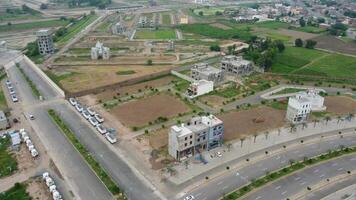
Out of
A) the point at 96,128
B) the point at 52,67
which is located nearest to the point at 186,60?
the point at 52,67

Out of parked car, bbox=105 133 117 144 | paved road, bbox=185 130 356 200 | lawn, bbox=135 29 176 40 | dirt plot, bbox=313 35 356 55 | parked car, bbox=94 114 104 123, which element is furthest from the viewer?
lawn, bbox=135 29 176 40

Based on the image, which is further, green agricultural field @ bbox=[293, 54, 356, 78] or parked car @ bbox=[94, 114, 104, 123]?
green agricultural field @ bbox=[293, 54, 356, 78]

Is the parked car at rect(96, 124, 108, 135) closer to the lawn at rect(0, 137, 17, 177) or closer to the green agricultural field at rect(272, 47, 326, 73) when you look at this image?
the lawn at rect(0, 137, 17, 177)

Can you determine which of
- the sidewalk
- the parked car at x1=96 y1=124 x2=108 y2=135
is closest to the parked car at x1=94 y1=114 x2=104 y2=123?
the parked car at x1=96 y1=124 x2=108 y2=135

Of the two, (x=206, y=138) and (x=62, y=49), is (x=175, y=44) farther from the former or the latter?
(x=206, y=138)

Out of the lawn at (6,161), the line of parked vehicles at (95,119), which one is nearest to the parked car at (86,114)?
the line of parked vehicles at (95,119)

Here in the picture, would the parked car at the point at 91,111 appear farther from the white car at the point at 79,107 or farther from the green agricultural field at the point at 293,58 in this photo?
the green agricultural field at the point at 293,58

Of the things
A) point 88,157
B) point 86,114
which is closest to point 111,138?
point 88,157
